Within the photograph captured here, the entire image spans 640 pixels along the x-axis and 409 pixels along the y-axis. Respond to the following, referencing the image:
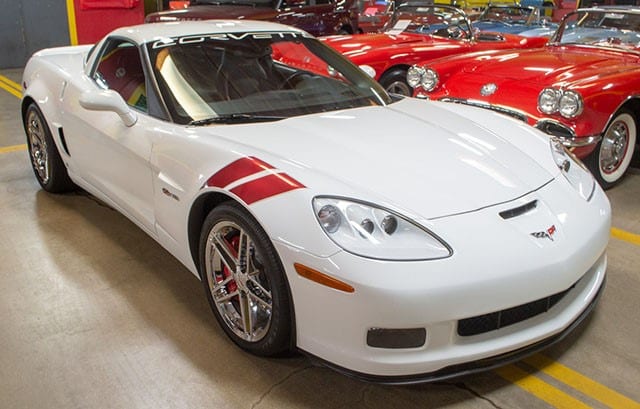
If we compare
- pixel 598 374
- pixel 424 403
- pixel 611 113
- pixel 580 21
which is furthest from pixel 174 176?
pixel 580 21

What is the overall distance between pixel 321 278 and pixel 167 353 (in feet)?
3.05

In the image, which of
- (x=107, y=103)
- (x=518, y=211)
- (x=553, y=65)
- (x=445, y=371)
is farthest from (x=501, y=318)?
(x=553, y=65)

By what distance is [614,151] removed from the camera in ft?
14.8

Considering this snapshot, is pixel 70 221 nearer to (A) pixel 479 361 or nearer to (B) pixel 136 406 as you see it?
(B) pixel 136 406

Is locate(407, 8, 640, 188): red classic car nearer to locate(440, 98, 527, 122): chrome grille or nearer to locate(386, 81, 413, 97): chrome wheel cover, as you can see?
locate(440, 98, 527, 122): chrome grille

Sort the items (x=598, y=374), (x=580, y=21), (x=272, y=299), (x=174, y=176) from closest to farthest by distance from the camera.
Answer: (x=272, y=299) → (x=598, y=374) → (x=174, y=176) → (x=580, y=21)

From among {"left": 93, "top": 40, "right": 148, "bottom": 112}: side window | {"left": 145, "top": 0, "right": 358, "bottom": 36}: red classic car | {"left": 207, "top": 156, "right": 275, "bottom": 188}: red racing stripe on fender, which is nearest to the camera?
{"left": 207, "top": 156, "right": 275, "bottom": 188}: red racing stripe on fender

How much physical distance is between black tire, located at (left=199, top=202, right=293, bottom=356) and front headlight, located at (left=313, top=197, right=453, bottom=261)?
0.82ft

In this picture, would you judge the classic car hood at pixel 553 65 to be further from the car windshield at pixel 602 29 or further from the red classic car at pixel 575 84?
the car windshield at pixel 602 29

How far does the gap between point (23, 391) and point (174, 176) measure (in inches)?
40.6

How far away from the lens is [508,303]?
2.03 m

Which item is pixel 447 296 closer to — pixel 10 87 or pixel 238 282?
pixel 238 282

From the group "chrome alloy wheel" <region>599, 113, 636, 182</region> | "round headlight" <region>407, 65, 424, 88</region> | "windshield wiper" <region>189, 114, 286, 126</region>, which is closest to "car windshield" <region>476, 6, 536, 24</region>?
"round headlight" <region>407, 65, 424, 88</region>

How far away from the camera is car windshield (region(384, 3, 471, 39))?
6.99 metres
